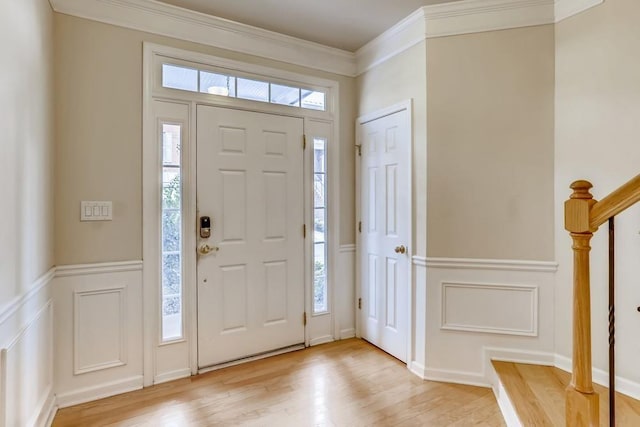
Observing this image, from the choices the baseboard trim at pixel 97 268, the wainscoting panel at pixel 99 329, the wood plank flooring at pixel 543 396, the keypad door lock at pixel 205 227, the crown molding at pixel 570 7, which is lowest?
the wood plank flooring at pixel 543 396

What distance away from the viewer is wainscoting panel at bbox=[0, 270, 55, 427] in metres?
1.47

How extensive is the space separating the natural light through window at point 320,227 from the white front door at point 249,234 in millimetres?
154

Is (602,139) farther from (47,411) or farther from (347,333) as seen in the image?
(47,411)

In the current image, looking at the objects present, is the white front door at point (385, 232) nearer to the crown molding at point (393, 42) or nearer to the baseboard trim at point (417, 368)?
the baseboard trim at point (417, 368)

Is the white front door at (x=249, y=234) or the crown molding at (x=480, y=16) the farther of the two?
the white front door at (x=249, y=234)

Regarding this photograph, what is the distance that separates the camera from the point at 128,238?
239 cm

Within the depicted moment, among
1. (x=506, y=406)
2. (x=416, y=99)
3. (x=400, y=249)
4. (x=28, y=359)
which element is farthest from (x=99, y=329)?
(x=416, y=99)

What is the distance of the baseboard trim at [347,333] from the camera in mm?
3298

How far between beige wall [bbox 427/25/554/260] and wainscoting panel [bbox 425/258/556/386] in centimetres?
10

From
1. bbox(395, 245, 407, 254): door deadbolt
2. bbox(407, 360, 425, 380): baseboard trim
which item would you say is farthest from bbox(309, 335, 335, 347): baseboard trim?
bbox(395, 245, 407, 254): door deadbolt

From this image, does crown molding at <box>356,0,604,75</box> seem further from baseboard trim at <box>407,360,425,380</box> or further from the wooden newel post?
baseboard trim at <box>407,360,425,380</box>

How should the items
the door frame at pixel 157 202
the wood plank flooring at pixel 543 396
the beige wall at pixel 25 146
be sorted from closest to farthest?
the beige wall at pixel 25 146
the wood plank flooring at pixel 543 396
the door frame at pixel 157 202

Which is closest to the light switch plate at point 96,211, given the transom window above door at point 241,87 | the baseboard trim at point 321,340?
the transom window above door at point 241,87

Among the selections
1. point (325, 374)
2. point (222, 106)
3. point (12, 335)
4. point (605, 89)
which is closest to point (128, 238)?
point (12, 335)
